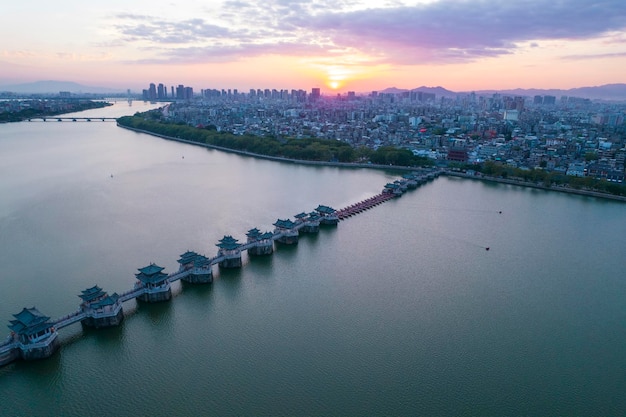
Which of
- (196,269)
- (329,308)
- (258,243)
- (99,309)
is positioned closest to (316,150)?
(258,243)

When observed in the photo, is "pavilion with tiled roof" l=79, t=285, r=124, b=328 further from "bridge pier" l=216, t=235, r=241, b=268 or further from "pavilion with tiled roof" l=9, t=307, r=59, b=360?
"bridge pier" l=216, t=235, r=241, b=268

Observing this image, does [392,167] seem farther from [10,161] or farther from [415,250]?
[10,161]

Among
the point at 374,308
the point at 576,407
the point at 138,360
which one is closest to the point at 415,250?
the point at 374,308

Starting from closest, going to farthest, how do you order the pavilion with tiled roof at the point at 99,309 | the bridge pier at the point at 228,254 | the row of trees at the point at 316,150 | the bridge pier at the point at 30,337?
1. the bridge pier at the point at 30,337
2. the pavilion with tiled roof at the point at 99,309
3. the bridge pier at the point at 228,254
4. the row of trees at the point at 316,150

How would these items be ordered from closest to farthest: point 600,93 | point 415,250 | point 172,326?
point 172,326 < point 415,250 < point 600,93

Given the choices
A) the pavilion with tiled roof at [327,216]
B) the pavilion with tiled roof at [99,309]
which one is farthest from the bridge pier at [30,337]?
the pavilion with tiled roof at [327,216]

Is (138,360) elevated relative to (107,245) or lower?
lower

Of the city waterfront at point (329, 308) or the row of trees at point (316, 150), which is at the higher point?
the row of trees at point (316, 150)

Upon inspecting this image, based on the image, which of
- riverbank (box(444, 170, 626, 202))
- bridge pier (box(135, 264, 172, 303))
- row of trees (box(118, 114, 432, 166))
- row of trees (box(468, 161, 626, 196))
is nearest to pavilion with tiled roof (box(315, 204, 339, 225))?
bridge pier (box(135, 264, 172, 303))

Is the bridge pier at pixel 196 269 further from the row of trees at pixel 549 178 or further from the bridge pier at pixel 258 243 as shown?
the row of trees at pixel 549 178
